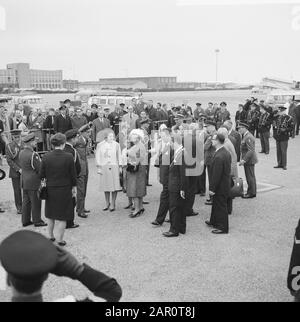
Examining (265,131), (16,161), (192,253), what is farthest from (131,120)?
(192,253)

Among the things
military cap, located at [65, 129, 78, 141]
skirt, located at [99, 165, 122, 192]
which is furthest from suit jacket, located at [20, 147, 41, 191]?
skirt, located at [99, 165, 122, 192]

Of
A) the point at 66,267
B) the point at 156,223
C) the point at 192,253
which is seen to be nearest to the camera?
the point at 66,267

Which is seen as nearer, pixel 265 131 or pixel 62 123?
pixel 62 123

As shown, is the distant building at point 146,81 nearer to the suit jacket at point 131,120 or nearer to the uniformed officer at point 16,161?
the suit jacket at point 131,120

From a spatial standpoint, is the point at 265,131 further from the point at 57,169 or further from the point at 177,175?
the point at 57,169

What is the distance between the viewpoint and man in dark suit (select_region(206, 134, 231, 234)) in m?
6.65

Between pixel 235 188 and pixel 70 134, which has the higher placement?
pixel 70 134

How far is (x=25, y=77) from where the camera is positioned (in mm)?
64750

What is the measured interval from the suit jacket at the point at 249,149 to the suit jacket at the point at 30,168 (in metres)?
4.51

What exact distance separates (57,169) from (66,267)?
4.13m

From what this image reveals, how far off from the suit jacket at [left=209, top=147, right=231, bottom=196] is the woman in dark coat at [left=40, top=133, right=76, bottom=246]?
234 cm

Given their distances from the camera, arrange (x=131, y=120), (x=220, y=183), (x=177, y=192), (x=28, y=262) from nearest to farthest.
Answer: (x=28, y=262) → (x=177, y=192) → (x=220, y=183) → (x=131, y=120)

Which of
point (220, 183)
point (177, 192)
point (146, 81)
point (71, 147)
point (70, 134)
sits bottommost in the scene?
point (177, 192)

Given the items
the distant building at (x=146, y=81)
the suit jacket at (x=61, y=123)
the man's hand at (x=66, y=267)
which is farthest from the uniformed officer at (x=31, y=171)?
the distant building at (x=146, y=81)
